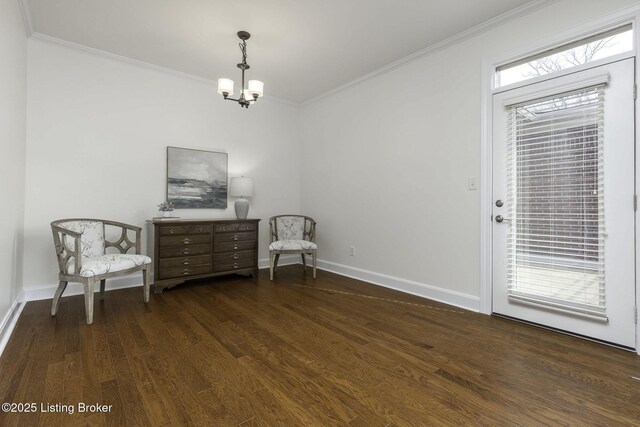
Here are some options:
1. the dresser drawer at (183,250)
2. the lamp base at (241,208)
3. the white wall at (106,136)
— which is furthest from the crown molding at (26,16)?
the lamp base at (241,208)

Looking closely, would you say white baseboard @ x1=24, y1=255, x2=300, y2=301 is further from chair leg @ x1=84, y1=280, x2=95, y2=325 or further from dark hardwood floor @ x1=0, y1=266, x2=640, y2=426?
Result: chair leg @ x1=84, y1=280, x2=95, y2=325

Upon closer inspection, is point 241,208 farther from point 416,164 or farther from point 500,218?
point 500,218

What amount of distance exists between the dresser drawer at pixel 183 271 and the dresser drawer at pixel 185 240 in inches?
11.1

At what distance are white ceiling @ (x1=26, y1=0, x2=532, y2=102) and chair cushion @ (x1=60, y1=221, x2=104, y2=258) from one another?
188 cm

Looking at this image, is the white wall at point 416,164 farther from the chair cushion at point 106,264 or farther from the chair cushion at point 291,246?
the chair cushion at point 106,264

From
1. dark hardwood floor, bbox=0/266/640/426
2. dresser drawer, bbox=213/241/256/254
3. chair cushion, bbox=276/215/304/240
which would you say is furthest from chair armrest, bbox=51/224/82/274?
chair cushion, bbox=276/215/304/240

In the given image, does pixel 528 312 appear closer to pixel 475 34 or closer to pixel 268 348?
pixel 268 348

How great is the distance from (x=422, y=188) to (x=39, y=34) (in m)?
4.19

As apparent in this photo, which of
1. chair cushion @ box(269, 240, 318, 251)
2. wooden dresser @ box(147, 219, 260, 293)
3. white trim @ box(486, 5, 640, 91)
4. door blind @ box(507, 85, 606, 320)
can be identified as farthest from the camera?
chair cushion @ box(269, 240, 318, 251)

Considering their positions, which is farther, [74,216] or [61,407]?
[74,216]

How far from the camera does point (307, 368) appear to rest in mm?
1848

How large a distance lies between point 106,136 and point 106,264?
1663 mm

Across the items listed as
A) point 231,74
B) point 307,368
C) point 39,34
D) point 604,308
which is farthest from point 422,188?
point 39,34

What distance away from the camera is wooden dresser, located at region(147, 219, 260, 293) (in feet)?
11.2
